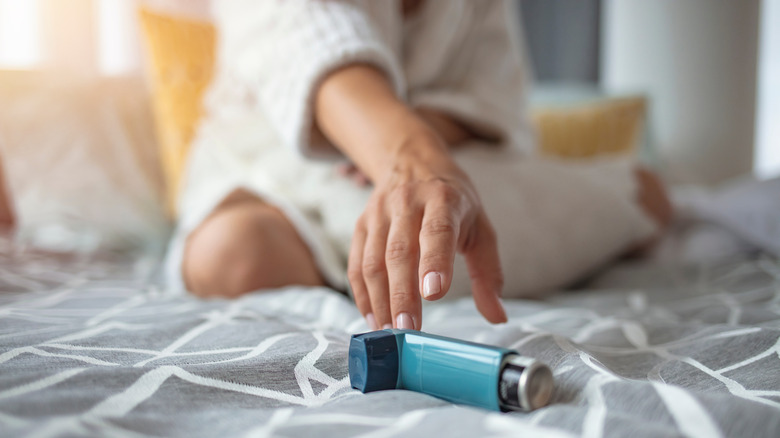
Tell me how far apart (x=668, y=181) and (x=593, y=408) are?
2.09 m

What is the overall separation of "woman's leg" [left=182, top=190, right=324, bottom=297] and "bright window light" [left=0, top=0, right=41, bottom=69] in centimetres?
104

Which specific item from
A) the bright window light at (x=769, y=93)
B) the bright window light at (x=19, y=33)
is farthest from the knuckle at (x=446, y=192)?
the bright window light at (x=769, y=93)

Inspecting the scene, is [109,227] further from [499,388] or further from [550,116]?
[550,116]

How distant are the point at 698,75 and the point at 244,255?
2431 mm

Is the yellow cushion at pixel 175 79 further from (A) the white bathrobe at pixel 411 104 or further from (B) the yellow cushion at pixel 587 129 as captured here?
(B) the yellow cushion at pixel 587 129

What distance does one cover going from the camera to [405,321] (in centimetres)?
43

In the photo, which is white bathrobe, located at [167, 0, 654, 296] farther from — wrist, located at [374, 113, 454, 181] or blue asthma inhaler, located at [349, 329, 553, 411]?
blue asthma inhaler, located at [349, 329, 553, 411]

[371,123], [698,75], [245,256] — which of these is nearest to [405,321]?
[371,123]

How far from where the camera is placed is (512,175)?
0.93 m

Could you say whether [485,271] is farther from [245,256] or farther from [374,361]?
[245,256]

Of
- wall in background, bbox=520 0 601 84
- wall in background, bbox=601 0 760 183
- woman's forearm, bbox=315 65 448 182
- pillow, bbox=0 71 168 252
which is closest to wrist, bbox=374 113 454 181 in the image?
woman's forearm, bbox=315 65 448 182

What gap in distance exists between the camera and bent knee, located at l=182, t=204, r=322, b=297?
0.75 m

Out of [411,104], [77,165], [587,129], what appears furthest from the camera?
[587,129]

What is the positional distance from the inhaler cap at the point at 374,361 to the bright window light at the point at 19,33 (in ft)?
4.81
